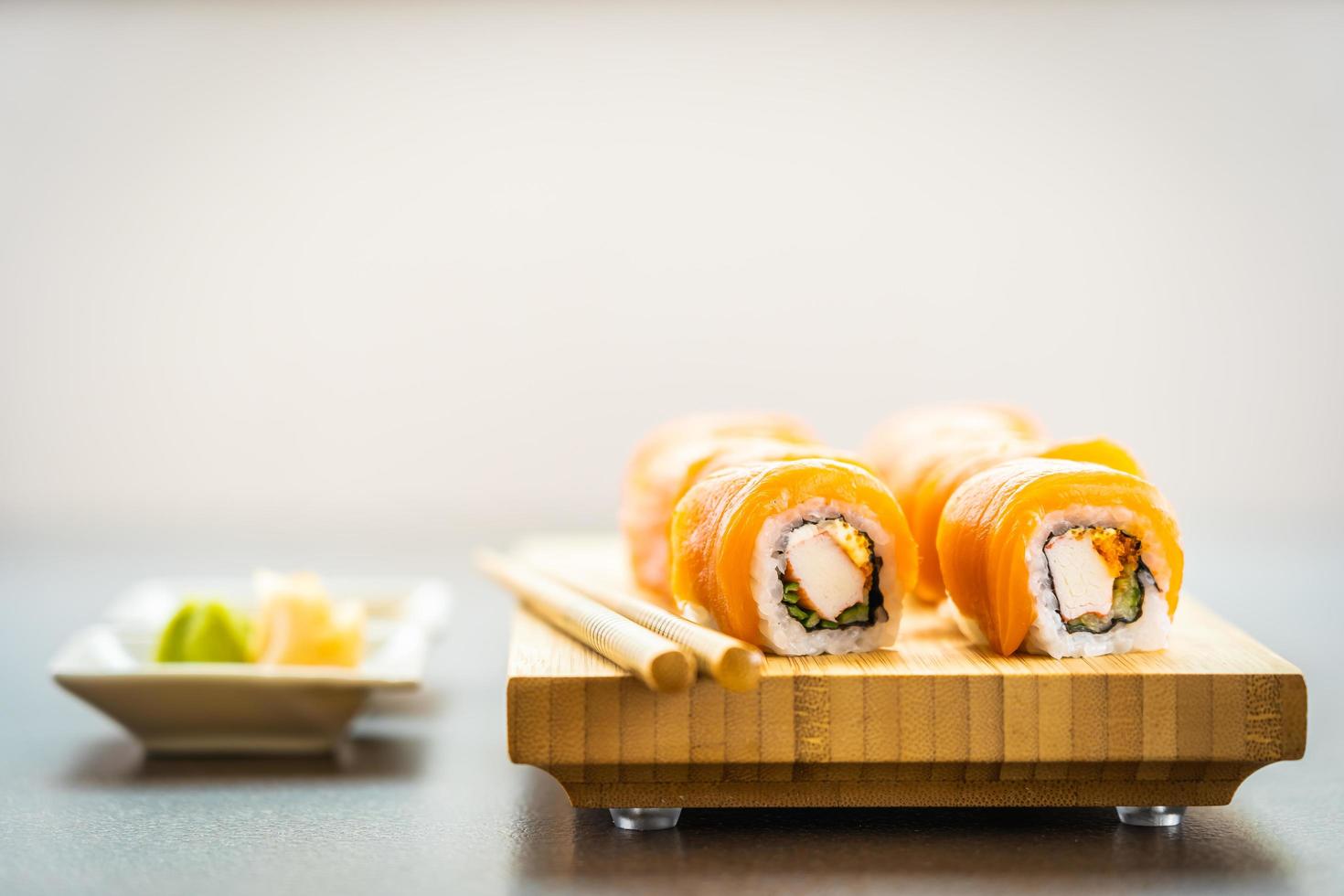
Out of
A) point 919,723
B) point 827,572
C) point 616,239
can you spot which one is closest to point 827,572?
point 827,572

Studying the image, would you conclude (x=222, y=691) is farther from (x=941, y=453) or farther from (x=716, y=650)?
(x=941, y=453)

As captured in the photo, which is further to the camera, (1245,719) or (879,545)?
(879,545)

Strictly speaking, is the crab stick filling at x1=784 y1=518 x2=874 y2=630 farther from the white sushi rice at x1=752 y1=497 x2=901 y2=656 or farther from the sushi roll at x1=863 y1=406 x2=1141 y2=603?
the sushi roll at x1=863 y1=406 x2=1141 y2=603

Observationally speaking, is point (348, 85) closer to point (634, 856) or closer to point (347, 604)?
point (347, 604)

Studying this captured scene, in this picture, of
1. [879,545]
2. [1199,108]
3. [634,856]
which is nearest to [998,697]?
[879,545]

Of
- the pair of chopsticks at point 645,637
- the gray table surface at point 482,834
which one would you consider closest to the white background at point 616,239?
the gray table surface at point 482,834

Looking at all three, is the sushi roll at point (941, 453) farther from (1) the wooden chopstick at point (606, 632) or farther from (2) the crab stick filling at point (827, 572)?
(1) the wooden chopstick at point (606, 632)

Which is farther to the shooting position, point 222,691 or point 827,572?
point 222,691
